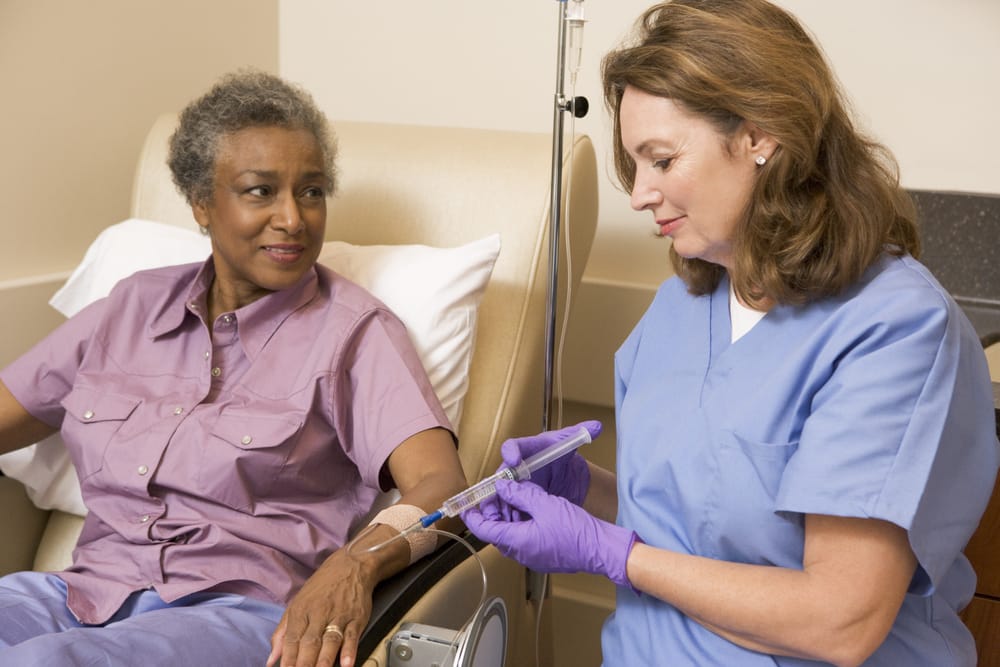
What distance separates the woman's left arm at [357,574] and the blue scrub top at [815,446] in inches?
10.7

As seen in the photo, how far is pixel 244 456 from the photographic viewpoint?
5.03 ft

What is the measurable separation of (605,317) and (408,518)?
972 millimetres

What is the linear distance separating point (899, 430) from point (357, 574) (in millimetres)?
653

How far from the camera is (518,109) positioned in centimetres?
231

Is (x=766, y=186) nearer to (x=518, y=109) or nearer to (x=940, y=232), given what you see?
(x=940, y=232)

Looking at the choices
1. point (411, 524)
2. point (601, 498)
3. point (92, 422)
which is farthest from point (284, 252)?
point (601, 498)

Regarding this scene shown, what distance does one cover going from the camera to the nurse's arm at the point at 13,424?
5.67 ft

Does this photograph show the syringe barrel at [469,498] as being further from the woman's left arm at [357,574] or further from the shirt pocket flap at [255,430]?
the shirt pocket flap at [255,430]

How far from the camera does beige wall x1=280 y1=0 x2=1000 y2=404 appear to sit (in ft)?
6.23

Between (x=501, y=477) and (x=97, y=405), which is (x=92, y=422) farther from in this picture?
(x=501, y=477)

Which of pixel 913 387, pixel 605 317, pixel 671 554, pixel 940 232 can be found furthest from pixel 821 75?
pixel 605 317

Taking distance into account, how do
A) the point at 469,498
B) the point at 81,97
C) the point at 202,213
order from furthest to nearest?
the point at 81,97
the point at 202,213
the point at 469,498

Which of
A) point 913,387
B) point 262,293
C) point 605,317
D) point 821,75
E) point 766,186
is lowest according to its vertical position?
point 605,317

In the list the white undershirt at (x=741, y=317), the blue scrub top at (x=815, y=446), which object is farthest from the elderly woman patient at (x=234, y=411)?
the white undershirt at (x=741, y=317)
